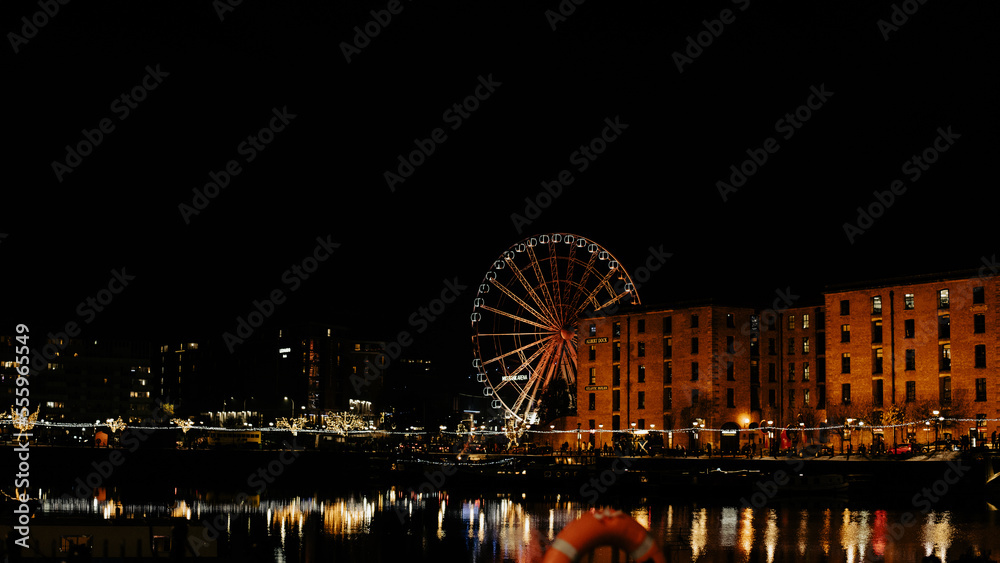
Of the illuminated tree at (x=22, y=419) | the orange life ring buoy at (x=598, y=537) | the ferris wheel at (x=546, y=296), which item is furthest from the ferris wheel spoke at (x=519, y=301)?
the orange life ring buoy at (x=598, y=537)

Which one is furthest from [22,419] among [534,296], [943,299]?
[943,299]

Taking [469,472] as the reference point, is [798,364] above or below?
above

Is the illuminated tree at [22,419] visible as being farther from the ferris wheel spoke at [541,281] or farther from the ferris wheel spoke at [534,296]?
the ferris wheel spoke at [541,281]

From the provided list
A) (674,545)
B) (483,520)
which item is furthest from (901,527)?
(483,520)

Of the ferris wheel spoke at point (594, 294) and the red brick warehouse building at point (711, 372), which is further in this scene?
the red brick warehouse building at point (711, 372)

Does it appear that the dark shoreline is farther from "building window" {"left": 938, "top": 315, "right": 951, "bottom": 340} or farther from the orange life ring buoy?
the orange life ring buoy

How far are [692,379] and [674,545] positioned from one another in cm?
4865

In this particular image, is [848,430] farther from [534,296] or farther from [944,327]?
[534,296]

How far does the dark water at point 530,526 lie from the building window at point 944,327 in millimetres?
18664

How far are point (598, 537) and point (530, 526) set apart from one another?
40.0m

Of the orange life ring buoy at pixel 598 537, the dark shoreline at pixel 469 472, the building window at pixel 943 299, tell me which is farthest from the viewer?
the building window at pixel 943 299

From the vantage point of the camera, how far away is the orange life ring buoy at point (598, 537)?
1625 centimetres

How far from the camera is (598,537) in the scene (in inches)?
655

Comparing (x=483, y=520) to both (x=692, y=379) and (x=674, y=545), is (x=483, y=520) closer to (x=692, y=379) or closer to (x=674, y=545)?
(x=674, y=545)
